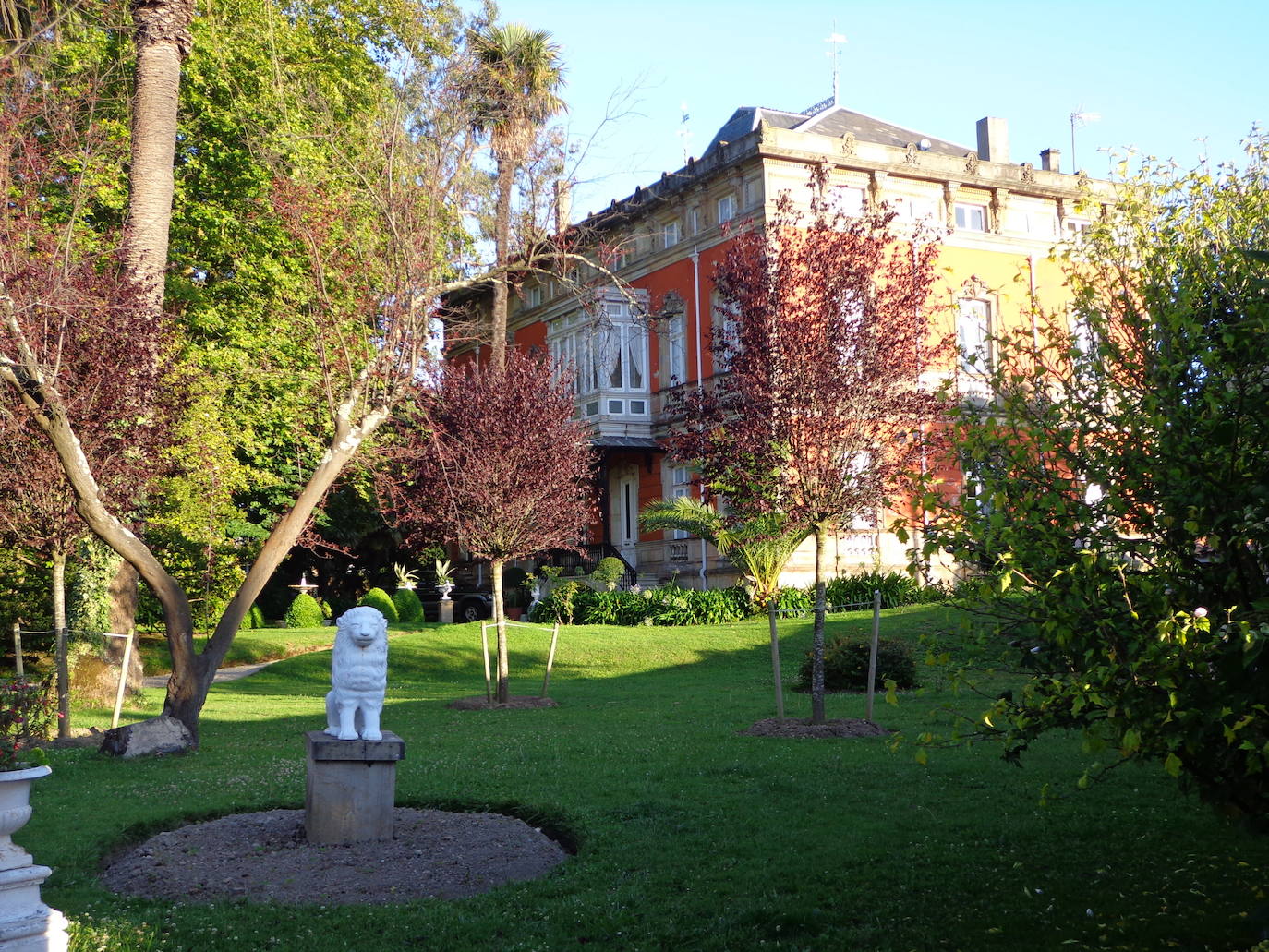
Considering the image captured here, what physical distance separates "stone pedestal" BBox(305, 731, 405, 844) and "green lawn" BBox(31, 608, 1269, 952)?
1180mm

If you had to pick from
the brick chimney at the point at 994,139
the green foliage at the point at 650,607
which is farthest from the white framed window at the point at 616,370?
the brick chimney at the point at 994,139

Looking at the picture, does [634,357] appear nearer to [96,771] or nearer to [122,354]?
[122,354]

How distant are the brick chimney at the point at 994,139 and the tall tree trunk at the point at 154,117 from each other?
23.8 m

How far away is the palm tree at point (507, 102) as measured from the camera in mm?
15727

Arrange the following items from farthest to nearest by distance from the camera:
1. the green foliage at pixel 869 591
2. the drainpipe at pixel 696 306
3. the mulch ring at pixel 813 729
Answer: the drainpipe at pixel 696 306 → the green foliage at pixel 869 591 → the mulch ring at pixel 813 729

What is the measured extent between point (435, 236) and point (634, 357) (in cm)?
1814

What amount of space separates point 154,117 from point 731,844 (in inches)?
491

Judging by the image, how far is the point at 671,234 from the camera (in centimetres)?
3088

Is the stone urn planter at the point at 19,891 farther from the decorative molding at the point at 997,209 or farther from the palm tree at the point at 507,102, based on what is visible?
the decorative molding at the point at 997,209

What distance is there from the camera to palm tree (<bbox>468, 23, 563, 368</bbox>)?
51.6ft

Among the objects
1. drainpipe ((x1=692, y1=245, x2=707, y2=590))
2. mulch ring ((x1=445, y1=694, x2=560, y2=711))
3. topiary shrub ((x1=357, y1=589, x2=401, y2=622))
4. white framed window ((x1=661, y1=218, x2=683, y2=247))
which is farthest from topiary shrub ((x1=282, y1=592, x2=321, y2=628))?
mulch ring ((x1=445, y1=694, x2=560, y2=711))

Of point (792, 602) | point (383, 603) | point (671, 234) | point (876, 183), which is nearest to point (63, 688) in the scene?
point (792, 602)

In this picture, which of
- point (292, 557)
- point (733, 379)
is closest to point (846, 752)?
point (733, 379)

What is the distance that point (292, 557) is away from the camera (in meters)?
33.1
